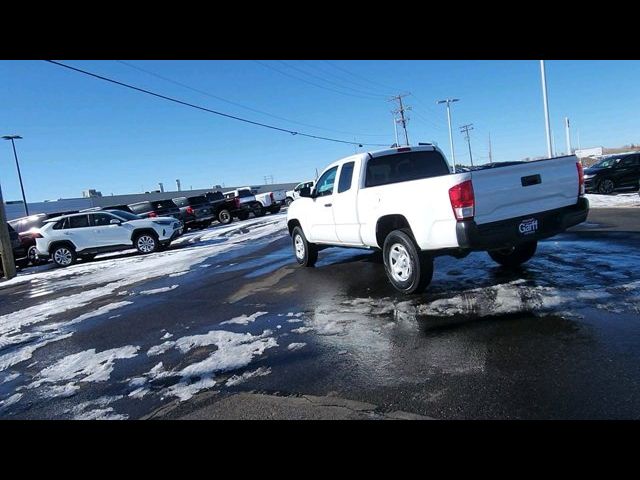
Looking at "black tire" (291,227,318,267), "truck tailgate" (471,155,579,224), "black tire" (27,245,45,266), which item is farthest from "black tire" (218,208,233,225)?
"truck tailgate" (471,155,579,224)

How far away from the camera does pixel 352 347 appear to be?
14.7 ft

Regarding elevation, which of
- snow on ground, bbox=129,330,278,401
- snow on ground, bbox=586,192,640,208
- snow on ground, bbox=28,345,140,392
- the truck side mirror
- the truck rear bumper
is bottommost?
snow on ground, bbox=586,192,640,208

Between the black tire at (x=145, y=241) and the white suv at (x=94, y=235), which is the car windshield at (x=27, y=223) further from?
the black tire at (x=145, y=241)

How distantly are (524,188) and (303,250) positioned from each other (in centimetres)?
498

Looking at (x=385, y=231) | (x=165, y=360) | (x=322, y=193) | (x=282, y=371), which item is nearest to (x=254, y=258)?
(x=322, y=193)

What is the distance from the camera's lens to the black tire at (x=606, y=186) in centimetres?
1878

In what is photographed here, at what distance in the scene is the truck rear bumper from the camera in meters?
5.02

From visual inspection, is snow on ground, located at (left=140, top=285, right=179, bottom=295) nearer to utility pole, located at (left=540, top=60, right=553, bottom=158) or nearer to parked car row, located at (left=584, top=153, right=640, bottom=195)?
parked car row, located at (left=584, top=153, right=640, bottom=195)

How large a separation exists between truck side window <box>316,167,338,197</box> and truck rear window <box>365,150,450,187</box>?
906mm

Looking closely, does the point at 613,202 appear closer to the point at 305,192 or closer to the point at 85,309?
the point at 305,192
